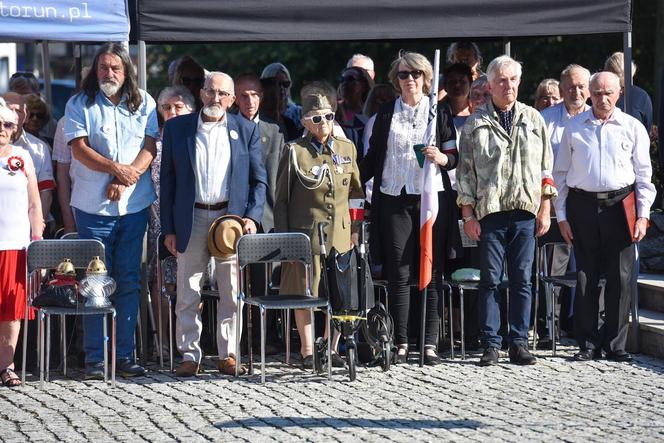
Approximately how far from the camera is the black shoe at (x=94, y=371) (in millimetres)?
9203

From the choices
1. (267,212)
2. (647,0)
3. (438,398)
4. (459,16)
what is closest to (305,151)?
(267,212)

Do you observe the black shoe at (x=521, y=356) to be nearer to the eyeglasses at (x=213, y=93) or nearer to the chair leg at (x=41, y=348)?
the eyeglasses at (x=213, y=93)

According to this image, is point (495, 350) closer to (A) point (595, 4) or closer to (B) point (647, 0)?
(A) point (595, 4)

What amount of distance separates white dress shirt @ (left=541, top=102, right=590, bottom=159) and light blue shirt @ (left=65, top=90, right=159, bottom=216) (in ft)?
10.2

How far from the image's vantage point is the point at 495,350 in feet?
31.8

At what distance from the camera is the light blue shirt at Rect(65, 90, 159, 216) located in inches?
368

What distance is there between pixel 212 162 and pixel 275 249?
73 cm

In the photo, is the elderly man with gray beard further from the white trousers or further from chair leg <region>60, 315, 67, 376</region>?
the white trousers

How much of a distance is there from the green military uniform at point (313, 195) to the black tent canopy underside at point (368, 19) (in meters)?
0.80

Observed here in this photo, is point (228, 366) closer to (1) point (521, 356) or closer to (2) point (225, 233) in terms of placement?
(2) point (225, 233)

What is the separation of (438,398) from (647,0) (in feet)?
44.8

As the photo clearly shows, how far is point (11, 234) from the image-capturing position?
9.11 metres

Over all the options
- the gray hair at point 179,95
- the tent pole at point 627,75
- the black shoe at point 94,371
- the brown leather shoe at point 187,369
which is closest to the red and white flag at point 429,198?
the tent pole at point 627,75

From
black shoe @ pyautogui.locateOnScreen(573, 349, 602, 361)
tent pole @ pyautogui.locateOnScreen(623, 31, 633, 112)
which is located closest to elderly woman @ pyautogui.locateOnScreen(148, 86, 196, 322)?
black shoe @ pyautogui.locateOnScreen(573, 349, 602, 361)
